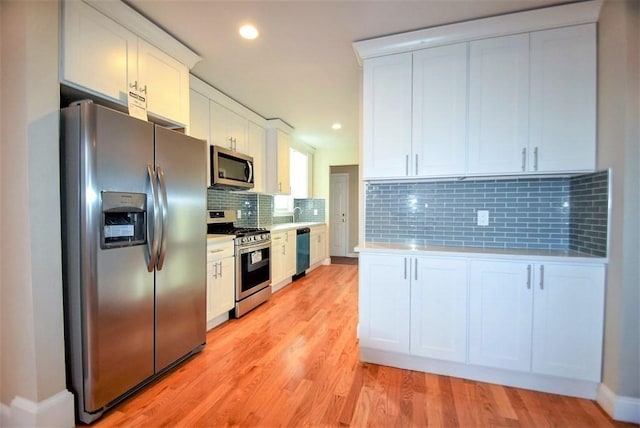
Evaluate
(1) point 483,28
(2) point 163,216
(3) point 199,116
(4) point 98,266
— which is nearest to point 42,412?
(4) point 98,266

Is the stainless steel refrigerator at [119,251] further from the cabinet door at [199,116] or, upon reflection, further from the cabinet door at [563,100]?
the cabinet door at [563,100]

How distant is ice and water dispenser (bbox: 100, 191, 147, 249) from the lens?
1.59 m

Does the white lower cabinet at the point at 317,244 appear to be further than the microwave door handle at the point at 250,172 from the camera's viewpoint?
Yes

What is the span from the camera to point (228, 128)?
3.41m

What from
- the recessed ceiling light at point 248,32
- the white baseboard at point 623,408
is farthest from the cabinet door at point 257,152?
the white baseboard at point 623,408

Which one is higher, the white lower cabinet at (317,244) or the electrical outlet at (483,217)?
the electrical outlet at (483,217)

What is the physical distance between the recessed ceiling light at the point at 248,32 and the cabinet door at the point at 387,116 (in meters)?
0.89

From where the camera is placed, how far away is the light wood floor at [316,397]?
1.61 m

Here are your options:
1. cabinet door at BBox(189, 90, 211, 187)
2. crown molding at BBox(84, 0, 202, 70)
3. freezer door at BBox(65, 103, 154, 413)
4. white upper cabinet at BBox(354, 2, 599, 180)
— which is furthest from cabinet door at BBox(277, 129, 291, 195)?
freezer door at BBox(65, 103, 154, 413)

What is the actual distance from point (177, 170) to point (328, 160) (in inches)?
170

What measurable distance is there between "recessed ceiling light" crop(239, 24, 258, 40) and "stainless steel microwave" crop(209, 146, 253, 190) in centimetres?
123

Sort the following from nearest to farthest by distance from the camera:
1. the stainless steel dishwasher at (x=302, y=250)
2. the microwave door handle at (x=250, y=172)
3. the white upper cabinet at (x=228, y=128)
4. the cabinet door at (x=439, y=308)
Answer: the cabinet door at (x=439, y=308) < the white upper cabinet at (x=228, y=128) < the microwave door handle at (x=250, y=172) < the stainless steel dishwasher at (x=302, y=250)

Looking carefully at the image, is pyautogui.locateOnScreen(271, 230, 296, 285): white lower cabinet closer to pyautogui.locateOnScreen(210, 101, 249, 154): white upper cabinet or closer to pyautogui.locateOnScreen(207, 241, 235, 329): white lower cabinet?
pyautogui.locateOnScreen(207, 241, 235, 329): white lower cabinet

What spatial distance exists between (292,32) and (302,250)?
342cm
